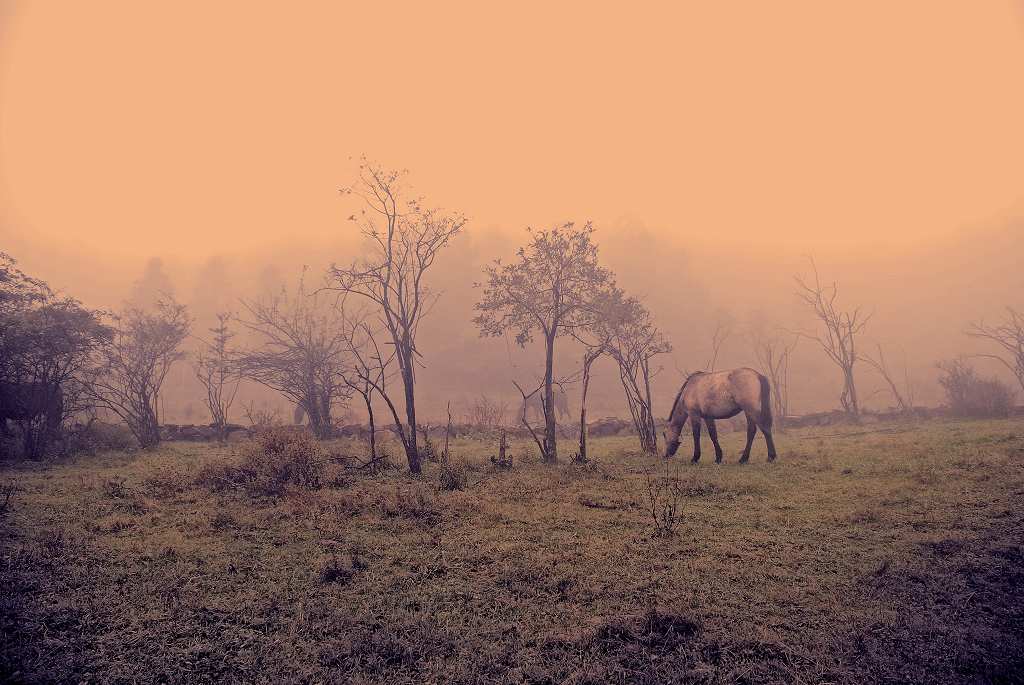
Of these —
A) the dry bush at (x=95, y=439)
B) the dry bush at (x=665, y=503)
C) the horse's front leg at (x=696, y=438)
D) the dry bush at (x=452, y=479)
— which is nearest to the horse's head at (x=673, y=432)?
the horse's front leg at (x=696, y=438)

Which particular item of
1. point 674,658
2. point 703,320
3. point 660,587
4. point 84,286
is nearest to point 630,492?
point 660,587

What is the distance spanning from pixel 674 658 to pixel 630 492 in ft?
17.3

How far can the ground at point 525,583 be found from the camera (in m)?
3.60

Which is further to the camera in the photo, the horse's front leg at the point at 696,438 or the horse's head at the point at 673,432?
the horse's head at the point at 673,432

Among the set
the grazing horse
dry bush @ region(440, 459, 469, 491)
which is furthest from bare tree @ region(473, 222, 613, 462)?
dry bush @ region(440, 459, 469, 491)

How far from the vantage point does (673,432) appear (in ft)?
45.8

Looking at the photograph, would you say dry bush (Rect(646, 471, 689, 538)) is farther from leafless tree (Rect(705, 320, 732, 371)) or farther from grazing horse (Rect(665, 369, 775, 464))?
leafless tree (Rect(705, 320, 732, 371))

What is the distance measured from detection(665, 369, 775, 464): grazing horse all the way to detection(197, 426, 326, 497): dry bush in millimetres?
9350

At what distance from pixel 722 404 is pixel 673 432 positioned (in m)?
1.65

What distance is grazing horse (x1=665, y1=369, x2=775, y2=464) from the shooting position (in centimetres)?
1260

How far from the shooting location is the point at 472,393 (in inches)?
1810

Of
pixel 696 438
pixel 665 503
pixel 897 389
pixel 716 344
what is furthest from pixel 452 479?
pixel 716 344

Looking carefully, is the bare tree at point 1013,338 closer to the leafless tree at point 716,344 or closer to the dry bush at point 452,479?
the leafless tree at point 716,344

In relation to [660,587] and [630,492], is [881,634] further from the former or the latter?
[630,492]
